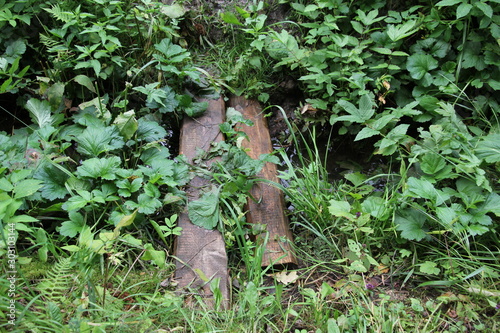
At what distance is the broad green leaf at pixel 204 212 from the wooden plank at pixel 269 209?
9.7 inches

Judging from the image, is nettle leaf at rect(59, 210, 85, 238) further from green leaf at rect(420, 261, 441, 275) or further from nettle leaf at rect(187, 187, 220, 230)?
green leaf at rect(420, 261, 441, 275)

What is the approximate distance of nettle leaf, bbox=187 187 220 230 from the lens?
238 cm

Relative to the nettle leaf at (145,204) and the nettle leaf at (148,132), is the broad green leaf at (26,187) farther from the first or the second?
the nettle leaf at (148,132)

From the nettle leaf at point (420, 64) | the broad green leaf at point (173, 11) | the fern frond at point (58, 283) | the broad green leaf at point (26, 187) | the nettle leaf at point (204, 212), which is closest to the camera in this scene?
the fern frond at point (58, 283)

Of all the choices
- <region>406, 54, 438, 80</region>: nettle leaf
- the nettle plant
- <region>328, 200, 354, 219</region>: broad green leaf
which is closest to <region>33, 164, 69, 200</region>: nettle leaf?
the nettle plant

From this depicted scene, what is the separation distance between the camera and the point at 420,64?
2.90 meters

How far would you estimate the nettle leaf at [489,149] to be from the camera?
238cm

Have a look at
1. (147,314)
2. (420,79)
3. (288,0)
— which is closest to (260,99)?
(288,0)

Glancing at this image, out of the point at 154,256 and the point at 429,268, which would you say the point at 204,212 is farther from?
the point at 429,268

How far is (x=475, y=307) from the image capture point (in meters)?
2.16

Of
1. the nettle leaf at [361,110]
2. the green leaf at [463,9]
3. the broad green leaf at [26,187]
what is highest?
the green leaf at [463,9]

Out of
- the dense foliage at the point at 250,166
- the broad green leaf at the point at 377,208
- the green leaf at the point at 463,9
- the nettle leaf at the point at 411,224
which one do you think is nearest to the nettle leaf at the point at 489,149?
the dense foliage at the point at 250,166

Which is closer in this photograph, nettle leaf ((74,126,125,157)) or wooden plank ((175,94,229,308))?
wooden plank ((175,94,229,308))

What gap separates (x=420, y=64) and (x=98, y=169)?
218cm
